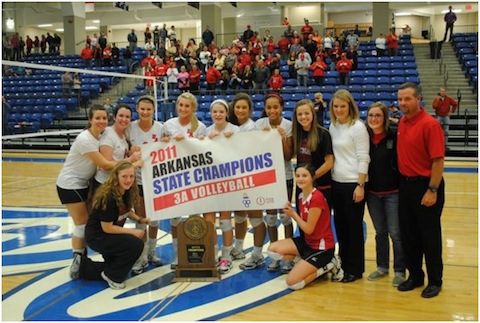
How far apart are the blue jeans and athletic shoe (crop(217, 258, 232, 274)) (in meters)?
1.34

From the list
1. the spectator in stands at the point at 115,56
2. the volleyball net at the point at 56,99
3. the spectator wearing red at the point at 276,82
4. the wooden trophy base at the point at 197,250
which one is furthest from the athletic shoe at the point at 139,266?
the spectator in stands at the point at 115,56

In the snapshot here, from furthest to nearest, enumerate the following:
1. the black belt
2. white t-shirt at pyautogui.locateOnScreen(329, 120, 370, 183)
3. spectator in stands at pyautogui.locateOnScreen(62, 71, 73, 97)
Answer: spectator in stands at pyautogui.locateOnScreen(62, 71, 73, 97) → white t-shirt at pyautogui.locateOnScreen(329, 120, 370, 183) → the black belt

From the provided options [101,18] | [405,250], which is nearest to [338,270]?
[405,250]

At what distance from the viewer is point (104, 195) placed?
400 cm

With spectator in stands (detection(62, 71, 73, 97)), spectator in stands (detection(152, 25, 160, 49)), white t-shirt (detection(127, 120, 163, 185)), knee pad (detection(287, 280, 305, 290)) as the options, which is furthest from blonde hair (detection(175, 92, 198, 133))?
spectator in stands (detection(152, 25, 160, 49))

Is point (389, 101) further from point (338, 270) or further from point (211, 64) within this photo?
point (338, 270)

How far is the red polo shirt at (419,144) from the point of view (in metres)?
3.57

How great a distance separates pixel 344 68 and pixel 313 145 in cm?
1199

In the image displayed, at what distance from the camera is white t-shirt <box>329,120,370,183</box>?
3920mm

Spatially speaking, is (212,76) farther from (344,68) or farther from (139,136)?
(139,136)

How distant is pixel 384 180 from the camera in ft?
13.0

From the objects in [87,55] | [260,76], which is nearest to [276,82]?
[260,76]

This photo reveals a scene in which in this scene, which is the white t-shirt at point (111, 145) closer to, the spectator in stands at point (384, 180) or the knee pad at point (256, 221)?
the knee pad at point (256, 221)

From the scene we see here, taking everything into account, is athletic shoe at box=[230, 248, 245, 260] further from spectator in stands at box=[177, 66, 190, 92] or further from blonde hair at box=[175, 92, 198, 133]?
spectator in stands at box=[177, 66, 190, 92]
